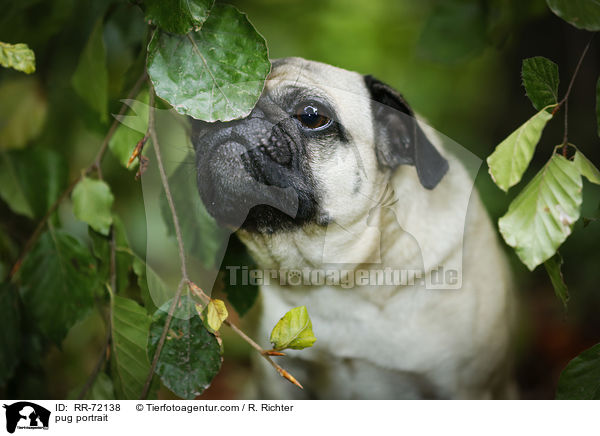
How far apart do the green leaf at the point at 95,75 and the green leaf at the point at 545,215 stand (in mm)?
614

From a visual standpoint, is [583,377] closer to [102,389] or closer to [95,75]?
[102,389]

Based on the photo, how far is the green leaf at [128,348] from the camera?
0.72 metres

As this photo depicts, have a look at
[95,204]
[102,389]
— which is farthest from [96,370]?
[95,204]

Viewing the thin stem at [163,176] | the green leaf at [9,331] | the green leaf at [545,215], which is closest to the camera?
the green leaf at [545,215]

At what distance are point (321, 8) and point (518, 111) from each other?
330mm

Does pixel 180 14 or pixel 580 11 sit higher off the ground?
pixel 580 11

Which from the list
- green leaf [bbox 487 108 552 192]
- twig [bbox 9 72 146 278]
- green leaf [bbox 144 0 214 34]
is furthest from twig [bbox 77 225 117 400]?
green leaf [bbox 487 108 552 192]

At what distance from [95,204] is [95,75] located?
0.21 metres

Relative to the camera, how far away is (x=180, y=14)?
0.62 m

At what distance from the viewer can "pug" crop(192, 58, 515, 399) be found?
0.65 metres

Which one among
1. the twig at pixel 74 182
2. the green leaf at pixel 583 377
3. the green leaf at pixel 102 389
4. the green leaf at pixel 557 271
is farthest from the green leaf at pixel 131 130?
the green leaf at pixel 583 377

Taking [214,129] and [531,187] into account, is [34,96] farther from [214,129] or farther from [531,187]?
[531,187]

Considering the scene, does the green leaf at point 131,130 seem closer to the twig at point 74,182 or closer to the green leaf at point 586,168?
the twig at point 74,182
